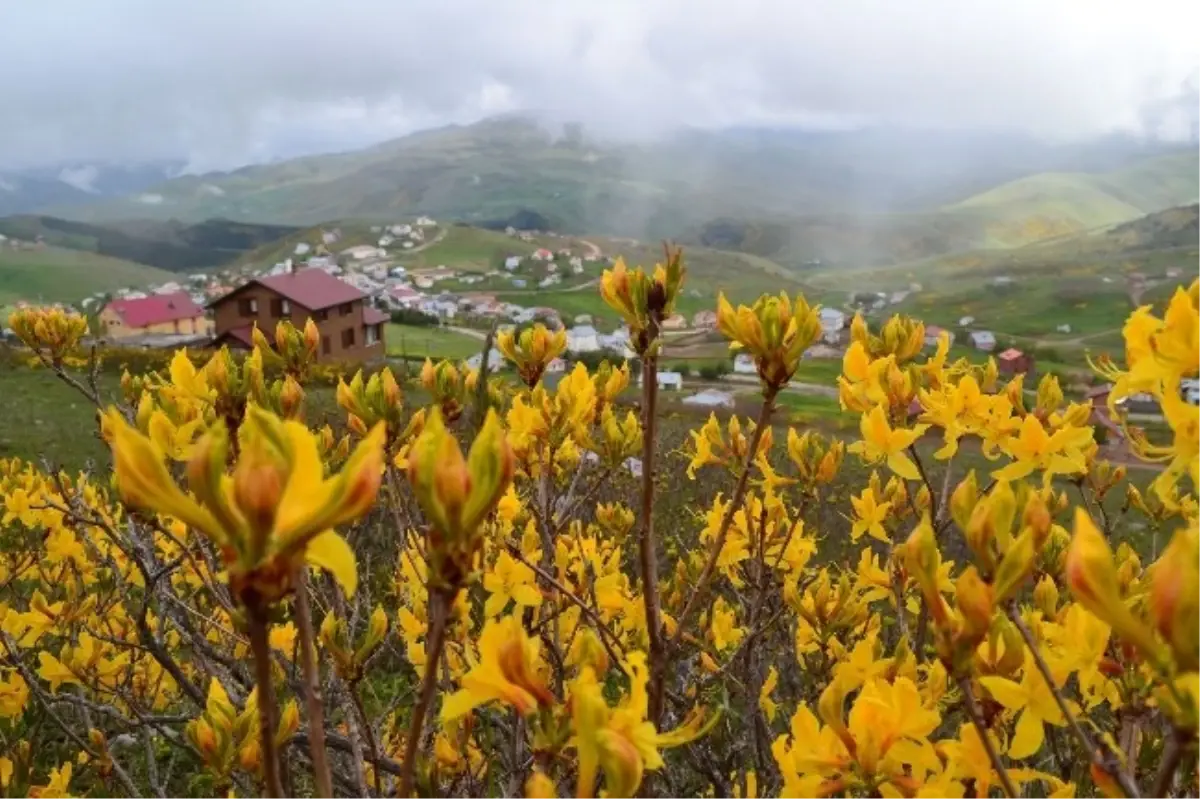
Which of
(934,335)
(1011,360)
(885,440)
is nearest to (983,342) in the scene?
(934,335)

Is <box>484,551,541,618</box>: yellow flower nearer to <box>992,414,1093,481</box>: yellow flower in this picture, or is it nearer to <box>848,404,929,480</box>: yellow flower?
<box>848,404,929,480</box>: yellow flower

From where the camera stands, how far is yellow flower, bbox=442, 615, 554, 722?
118 cm

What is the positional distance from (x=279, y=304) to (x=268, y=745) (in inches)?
1782

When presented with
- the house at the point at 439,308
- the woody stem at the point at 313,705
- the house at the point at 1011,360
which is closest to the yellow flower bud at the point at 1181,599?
the woody stem at the point at 313,705

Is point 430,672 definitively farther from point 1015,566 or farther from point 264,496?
point 1015,566

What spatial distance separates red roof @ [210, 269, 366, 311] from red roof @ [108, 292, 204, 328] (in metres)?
29.4

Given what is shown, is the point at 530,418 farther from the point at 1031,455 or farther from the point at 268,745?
the point at 268,745

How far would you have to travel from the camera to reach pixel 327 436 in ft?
7.72

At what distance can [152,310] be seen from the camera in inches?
2771

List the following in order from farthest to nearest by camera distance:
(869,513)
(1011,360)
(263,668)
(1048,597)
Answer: (1011,360) → (869,513) → (1048,597) → (263,668)

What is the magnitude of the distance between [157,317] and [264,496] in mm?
76772

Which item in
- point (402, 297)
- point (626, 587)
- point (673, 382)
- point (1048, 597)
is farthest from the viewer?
point (402, 297)

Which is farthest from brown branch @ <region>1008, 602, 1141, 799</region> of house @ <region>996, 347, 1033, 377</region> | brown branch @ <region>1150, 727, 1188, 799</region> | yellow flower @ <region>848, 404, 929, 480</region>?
house @ <region>996, 347, 1033, 377</region>

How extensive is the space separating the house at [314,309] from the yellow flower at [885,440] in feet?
125
